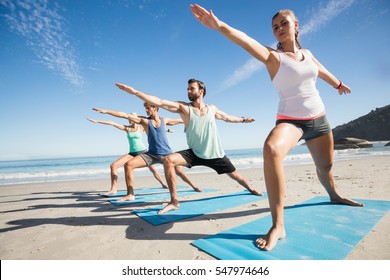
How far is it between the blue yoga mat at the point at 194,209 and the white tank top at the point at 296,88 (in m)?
2.05

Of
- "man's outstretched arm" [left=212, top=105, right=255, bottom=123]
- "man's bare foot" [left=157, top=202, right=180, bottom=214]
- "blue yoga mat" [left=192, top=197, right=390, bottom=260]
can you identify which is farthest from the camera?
"man's outstretched arm" [left=212, top=105, right=255, bottom=123]

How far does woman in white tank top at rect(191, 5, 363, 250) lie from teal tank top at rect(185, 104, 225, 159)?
1809 millimetres

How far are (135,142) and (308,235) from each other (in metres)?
5.35

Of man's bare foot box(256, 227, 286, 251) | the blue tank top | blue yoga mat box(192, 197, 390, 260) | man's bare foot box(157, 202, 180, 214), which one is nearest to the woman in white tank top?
man's bare foot box(256, 227, 286, 251)

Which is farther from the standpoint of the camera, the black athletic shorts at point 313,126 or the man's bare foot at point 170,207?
the man's bare foot at point 170,207

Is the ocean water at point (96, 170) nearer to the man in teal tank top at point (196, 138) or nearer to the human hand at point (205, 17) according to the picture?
the man in teal tank top at point (196, 138)

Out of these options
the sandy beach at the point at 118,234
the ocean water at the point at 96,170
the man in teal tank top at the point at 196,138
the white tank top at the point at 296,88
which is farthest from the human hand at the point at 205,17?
the ocean water at the point at 96,170

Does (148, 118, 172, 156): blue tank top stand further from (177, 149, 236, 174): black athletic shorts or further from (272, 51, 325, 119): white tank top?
(272, 51, 325, 119): white tank top

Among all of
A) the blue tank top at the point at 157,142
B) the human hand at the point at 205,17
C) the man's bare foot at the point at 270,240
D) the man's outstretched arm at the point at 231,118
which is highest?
the human hand at the point at 205,17

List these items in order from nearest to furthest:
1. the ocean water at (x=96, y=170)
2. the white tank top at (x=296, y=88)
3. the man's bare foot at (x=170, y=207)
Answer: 1. the white tank top at (x=296, y=88)
2. the man's bare foot at (x=170, y=207)
3. the ocean water at (x=96, y=170)

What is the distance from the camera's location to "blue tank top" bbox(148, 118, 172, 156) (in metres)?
5.46

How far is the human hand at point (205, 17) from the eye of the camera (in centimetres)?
201
